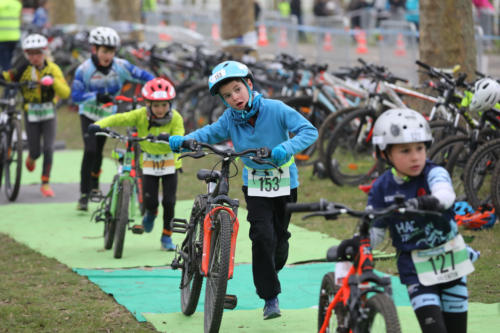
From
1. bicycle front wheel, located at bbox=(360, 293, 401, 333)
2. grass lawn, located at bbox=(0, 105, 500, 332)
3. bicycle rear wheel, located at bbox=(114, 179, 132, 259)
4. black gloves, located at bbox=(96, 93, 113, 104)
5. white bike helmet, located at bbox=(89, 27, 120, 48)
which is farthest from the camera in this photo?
white bike helmet, located at bbox=(89, 27, 120, 48)

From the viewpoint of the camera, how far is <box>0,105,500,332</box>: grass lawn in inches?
265

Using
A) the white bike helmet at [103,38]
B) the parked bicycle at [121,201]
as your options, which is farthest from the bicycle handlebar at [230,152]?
the white bike helmet at [103,38]

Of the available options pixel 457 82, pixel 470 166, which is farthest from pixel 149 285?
pixel 457 82

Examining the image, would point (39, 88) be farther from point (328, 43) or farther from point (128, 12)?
point (128, 12)

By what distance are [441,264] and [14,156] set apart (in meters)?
8.37

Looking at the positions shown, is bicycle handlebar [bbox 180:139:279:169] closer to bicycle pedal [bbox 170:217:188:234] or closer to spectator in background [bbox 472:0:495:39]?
bicycle pedal [bbox 170:217:188:234]

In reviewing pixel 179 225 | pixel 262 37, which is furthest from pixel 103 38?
pixel 262 37

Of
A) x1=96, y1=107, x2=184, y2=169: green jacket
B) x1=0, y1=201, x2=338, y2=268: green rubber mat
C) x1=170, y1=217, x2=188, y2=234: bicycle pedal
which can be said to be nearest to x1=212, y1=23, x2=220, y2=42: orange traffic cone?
x1=0, y1=201, x2=338, y2=268: green rubber mat

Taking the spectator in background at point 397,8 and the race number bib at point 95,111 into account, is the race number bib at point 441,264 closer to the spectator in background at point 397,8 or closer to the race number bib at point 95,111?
Result: the race number bib at point 95,111

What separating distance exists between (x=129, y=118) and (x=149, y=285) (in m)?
1.64

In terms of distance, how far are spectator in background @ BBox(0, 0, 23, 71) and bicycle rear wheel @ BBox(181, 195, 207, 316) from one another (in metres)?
15.1

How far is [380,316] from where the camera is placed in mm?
4270

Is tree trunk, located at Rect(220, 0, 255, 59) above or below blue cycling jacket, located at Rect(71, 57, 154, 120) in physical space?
above

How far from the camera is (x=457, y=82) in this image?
10258 mm
